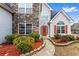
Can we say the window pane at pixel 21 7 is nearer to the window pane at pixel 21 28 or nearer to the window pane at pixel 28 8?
the window pane at pixel 28 8

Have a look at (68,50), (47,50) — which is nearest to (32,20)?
(47,50)

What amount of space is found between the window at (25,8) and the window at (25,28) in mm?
288

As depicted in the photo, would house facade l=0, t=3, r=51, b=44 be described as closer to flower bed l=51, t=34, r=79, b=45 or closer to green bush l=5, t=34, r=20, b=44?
green bush l=5, t=34, r=20, b=44

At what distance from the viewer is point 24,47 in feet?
17.0

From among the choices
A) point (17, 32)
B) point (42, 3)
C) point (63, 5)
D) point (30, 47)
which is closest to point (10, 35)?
point (17, 32)

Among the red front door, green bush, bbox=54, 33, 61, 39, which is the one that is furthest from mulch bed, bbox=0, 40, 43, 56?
green bush, bbox=54, 33, 61, 39

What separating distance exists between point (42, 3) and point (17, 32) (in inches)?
33.3

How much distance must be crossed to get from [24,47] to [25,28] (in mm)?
626

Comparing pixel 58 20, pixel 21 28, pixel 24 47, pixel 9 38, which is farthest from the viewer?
pixel 21 28

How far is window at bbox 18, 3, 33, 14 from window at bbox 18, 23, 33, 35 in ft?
0.95

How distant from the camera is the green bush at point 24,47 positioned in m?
5.18

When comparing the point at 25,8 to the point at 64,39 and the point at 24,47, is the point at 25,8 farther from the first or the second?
the point at 64,39

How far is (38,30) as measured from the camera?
220 inches

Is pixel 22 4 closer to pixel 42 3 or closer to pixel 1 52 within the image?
pixel 42 3
